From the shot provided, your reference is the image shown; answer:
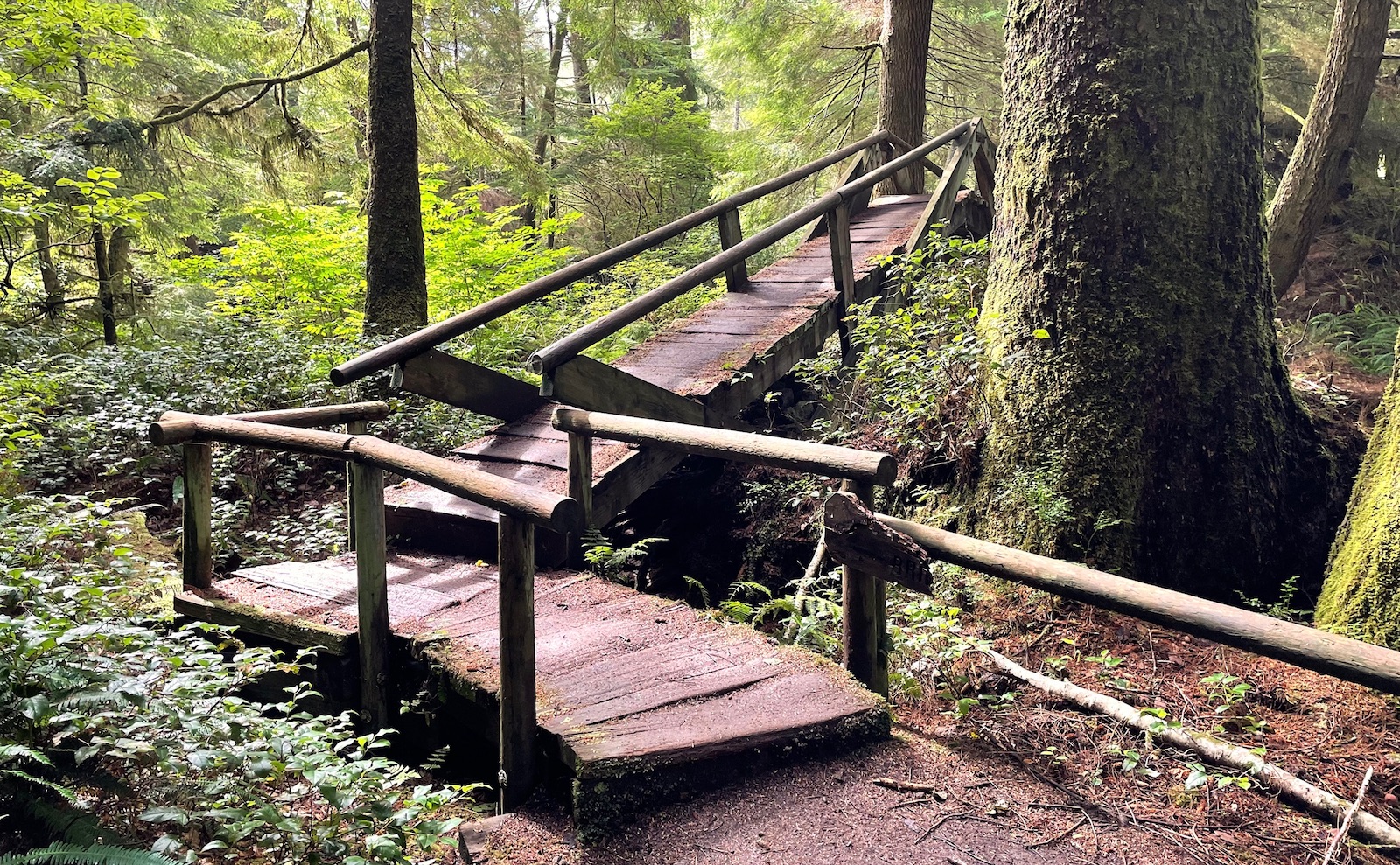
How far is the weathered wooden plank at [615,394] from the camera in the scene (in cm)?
521

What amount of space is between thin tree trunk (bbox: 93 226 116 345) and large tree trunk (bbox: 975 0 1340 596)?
1114cm

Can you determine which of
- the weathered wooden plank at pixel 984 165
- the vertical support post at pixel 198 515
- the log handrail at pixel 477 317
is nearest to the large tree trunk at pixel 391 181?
the log handrail at pixel 477 317

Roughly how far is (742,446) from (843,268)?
438 cm

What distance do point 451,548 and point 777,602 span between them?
214 cm

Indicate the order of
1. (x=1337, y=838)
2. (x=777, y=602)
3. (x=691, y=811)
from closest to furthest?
(x=1337, y=838)
(x=691, y=811)
(x=777, y=602)

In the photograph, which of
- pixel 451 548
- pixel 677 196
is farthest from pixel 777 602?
pixel 677 196

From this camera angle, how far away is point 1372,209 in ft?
33.6

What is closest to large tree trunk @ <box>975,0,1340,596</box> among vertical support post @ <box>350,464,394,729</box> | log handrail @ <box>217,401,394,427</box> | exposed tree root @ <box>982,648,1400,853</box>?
exposed tree root @ <box>982,648,1400,853</box>

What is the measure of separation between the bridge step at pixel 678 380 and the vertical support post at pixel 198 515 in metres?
1.06

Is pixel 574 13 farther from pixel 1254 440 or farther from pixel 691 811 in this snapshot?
pixel 691 811

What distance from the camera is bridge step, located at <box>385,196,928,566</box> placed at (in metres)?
5.12

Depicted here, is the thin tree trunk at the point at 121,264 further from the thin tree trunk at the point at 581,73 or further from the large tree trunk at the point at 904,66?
the large tree trunk at the point at 904,66

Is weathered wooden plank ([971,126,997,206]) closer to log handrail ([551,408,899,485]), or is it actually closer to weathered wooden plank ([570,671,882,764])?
log handrail ([551,408,899,485])

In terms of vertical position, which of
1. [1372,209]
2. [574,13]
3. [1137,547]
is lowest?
[1137,547]
